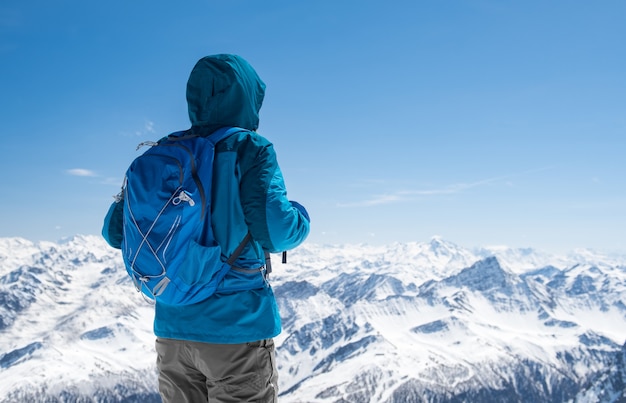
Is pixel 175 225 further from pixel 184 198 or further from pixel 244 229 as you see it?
pixel 244 229

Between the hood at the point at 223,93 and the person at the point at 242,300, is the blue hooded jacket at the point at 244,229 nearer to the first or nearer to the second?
the person at the point at 242,300

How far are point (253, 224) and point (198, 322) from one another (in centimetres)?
106

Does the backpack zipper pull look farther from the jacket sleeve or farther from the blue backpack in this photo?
the jacket sleeve

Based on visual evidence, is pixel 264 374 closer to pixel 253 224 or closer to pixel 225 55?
pixel 253 224

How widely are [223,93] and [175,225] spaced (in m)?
1.48

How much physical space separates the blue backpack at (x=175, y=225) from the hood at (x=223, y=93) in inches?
13.5

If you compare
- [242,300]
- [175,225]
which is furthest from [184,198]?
[242,300]

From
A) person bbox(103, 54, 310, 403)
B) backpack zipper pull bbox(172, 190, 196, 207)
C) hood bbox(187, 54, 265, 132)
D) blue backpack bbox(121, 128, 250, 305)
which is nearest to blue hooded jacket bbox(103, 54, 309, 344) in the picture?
person bbox(103, 54, 310, 403)

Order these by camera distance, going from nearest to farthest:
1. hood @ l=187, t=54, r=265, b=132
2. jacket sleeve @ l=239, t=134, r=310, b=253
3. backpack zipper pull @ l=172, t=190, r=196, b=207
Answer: backpack zipper pull @ l=172, t=190, r=196, b=207, jacket sleeve @ l=239, t=134, r=310, b=253, hood @ l=187, t=54, r=265, b=132

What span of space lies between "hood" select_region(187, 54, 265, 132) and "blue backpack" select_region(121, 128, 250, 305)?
1.13 ft

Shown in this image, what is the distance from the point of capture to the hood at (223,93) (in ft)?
15.8

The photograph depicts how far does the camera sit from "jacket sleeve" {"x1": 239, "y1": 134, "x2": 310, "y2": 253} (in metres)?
4.32

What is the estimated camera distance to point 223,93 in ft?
15.9

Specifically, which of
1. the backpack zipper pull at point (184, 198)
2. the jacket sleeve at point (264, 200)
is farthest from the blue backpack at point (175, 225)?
the jacket sleeve at point (264, 200)
